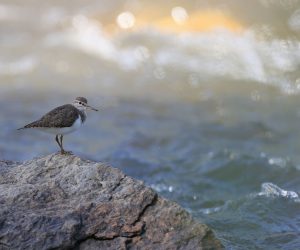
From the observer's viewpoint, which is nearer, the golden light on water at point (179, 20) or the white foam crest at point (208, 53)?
the white foam crest at point (208, 53)

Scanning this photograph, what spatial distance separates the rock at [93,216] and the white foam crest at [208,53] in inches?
412

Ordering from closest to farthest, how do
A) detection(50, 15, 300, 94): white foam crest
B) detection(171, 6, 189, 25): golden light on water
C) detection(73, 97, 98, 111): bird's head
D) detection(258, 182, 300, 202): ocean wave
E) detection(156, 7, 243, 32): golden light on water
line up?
detection(73, 97, 98, 111): bird's head → detection(258, 182, 300, 202): ocean wave → detection(50, 15, 300, 94): white foam crest → detection(156, 7, 243, 32): golden light on water → detection(171, 6, 189, 25): golden light on water

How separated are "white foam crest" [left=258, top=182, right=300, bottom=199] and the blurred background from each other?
19 millimetres

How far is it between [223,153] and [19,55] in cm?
842

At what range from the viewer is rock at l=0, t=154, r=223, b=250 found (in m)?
5.21

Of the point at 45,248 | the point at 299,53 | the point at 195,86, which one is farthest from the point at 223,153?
the point at 45,248

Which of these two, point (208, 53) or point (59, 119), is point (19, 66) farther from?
point (59, 119)

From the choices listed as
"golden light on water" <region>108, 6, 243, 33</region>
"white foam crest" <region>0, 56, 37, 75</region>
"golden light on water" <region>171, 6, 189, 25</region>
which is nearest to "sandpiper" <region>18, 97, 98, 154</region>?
"white foam crest" <region>0, 56, 37, 75</region>

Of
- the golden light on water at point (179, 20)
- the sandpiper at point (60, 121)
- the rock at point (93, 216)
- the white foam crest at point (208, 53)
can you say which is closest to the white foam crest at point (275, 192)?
the sandpiper at point (60, 121)

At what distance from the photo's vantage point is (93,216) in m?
5.38

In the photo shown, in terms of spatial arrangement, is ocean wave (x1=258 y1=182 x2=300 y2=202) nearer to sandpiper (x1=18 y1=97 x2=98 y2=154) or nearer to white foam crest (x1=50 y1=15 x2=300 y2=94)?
sandpiper (x1=18 y1=97 x2=98 y2=154)

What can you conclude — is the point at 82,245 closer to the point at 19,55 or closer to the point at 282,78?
the point at 282,78

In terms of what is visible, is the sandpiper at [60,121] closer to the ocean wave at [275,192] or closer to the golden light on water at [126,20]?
the ocean wave at [275,192]

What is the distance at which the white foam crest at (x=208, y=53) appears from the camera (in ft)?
54.0
